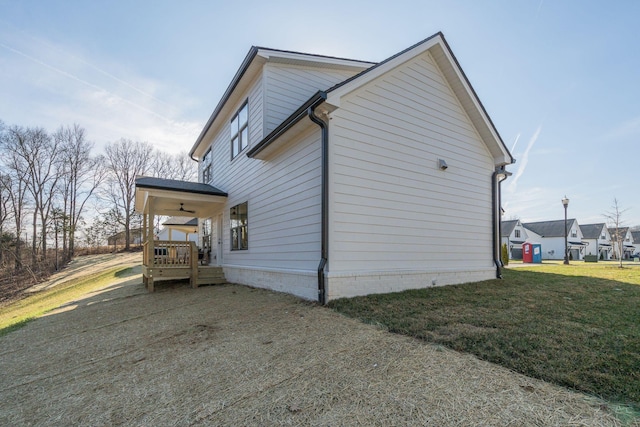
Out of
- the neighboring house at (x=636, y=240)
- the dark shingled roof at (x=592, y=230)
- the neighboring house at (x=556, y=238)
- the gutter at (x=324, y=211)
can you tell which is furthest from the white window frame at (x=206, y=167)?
the neighboring house at (x=636, y=240)

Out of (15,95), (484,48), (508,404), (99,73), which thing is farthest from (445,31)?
(15,95)

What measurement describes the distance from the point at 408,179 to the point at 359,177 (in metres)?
1.55

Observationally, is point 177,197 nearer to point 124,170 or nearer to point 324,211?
point 324,211

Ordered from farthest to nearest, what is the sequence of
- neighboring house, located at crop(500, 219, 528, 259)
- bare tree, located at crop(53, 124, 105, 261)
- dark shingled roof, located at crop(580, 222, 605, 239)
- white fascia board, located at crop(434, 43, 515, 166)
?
1. dark shingled roof, located at crop(580, 222, 605, 239)
2. neighboring house, located at crop(500, 219, 528, 259)
3. bare tree, located at crop(53, 124, 105, 261)
4. white fascia board, located at crop(434, 43, 515, 166)

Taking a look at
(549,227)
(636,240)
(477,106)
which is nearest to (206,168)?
(477,106)

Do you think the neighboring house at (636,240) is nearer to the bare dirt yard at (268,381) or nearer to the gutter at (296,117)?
the gutter at (296,117)

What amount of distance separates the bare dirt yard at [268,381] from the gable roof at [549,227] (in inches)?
1774

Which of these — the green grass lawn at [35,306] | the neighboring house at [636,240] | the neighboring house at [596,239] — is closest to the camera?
the green grass lawn at [35,306]

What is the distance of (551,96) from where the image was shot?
11.1 metres

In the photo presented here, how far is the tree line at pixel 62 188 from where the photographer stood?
84.3ft

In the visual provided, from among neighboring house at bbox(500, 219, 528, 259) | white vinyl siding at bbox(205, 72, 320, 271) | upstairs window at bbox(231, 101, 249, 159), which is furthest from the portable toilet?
upstairs window at bbox(231, 101, 249, 159)

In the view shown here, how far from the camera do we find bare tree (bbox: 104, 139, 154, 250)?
34.1 meters

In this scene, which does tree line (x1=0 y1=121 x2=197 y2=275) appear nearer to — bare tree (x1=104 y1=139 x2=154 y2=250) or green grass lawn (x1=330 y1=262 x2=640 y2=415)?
bare tree (x1=104 y1=139 x2=154 y2=250)

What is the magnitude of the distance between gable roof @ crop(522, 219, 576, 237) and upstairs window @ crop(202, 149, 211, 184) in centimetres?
4292
